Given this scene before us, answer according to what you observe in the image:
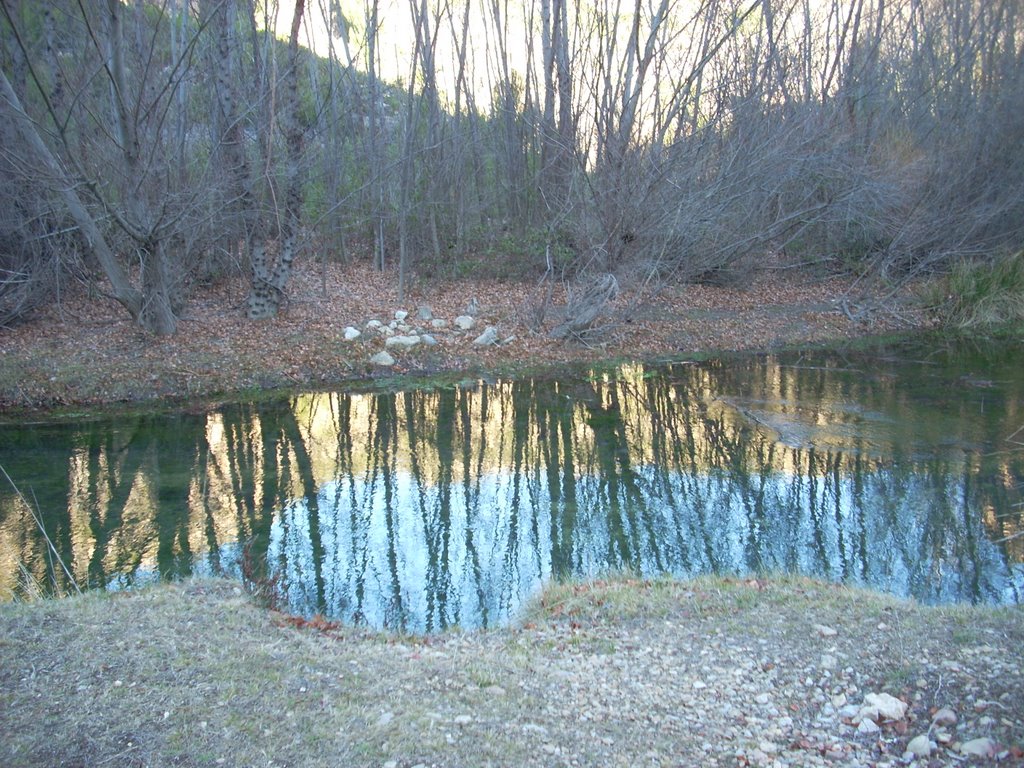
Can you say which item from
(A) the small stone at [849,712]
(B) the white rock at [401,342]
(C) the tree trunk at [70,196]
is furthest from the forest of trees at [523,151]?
(A) the small stone at [849,712]

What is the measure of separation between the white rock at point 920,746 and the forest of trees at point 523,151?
14.1m

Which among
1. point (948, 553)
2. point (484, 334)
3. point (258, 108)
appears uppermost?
point (258, 108)

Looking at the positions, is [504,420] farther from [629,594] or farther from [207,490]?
[629,594]

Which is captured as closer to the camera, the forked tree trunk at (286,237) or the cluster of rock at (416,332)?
the cluster of rock at (416,332)

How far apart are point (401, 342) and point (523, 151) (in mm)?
10098

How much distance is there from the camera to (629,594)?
7.11m

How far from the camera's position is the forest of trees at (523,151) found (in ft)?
54.6

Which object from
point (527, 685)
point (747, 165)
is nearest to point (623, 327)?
point (747, 165)

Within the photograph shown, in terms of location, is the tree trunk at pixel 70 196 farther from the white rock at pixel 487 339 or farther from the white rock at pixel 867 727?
the white rock at pixel 867 727

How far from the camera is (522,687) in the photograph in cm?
516

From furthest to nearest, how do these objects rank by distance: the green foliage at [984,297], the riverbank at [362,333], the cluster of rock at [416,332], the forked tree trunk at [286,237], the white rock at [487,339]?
1. the green foliage at [984,297]
2. the white rock at [487,339]
3. the forked tree trunk at [286,237]
4. the cluster of rock at [416,332]
5. the riverbank at [362,333]

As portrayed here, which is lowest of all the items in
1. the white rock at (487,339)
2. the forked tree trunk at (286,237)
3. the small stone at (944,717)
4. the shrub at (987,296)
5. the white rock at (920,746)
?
the white rock at (920,746)

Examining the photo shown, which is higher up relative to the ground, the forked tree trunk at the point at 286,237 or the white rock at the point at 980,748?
the forked tree trunk at the point at 286,237

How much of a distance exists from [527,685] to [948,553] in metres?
5.42
